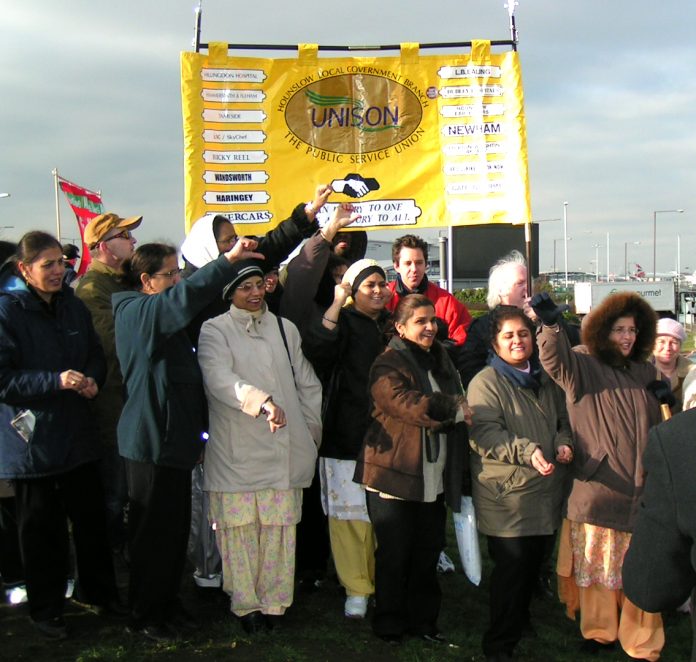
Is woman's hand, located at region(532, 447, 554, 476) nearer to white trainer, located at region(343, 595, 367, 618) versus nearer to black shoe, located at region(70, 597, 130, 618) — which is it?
white trainer, located at region(343, 595, 367, 618)

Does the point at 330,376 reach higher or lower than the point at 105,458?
higher

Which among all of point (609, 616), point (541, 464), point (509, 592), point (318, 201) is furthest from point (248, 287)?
point (609, 616)

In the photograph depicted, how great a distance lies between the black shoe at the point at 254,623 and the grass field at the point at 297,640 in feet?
0.14

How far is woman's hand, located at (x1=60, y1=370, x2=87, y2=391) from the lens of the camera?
3.60m

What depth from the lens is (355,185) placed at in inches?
219

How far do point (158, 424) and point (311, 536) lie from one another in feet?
5.30

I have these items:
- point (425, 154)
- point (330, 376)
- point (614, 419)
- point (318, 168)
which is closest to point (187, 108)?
→ point (318, 168)

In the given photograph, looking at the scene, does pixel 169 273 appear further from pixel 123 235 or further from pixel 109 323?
pixel 123 235

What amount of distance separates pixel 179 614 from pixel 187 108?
3408 mm

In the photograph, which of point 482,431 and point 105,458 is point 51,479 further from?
point 482,431

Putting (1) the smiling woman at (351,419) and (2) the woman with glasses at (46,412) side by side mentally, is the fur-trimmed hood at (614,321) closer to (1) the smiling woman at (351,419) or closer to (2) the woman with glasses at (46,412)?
(1) the smiling woman at (351,419)

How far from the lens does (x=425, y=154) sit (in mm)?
5617

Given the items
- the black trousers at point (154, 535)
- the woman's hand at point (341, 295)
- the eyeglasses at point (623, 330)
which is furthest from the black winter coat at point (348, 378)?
the eyeglasses at point (623, 330)

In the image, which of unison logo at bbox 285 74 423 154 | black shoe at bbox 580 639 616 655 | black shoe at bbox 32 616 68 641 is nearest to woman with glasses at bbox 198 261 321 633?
→ black shoe at bbox 32 616 68 641
